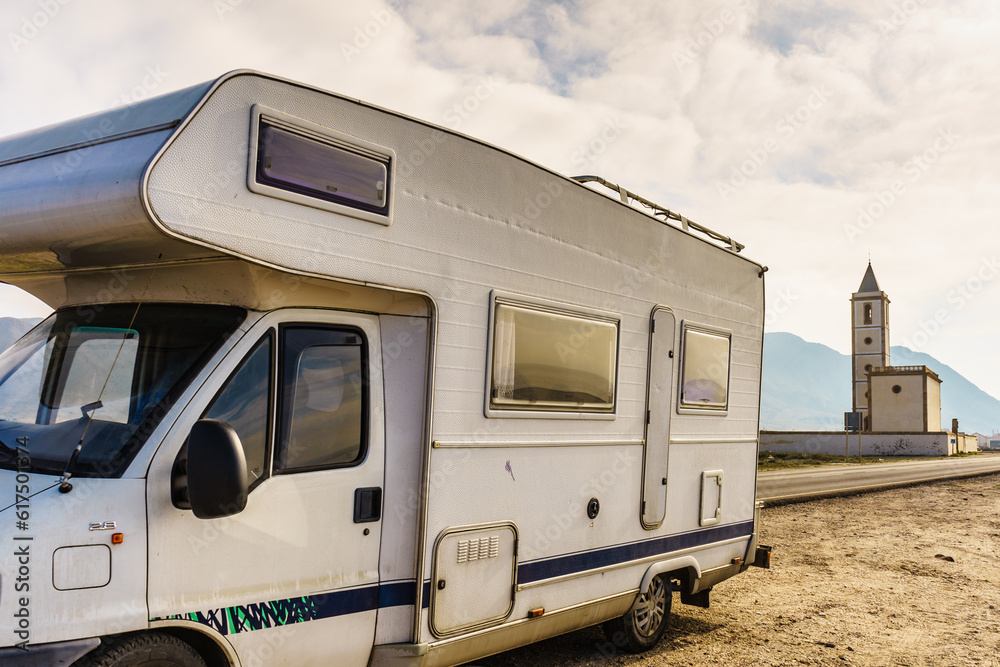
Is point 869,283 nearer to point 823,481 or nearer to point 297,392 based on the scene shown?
point 823,481

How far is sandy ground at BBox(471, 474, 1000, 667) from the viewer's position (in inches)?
248

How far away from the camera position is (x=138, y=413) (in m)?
3.35

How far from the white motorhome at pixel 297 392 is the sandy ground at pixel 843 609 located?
1266 millimetres

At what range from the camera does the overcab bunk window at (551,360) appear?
4715 millimetres

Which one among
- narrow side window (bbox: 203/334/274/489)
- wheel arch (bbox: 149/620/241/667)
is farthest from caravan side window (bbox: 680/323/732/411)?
wheel arch (bbox: 149/620/241/667)

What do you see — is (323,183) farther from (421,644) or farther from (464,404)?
(421,644)

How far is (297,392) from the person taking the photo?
376 centimetres

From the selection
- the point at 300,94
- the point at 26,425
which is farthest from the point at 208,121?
the point at 26,425

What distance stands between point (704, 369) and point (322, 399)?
382cm

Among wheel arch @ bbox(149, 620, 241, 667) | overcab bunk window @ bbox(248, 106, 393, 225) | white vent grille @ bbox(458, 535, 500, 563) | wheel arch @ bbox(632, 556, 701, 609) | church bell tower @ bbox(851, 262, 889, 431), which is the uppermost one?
church bell tower @ bbox(851, 262, 889, 431)

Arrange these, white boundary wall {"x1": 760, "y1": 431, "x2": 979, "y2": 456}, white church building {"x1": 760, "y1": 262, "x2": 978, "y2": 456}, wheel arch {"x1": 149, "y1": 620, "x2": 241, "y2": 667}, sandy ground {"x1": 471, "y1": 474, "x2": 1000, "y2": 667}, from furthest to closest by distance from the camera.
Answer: white church building {"x1": 760, "y1": 262, "x2": 978, "y2": 456} < white boundary wall {"x1": 760, "y1": 431, "x2": 979, "y2": 456} < sandy ground {"x1": 471, "y1": 474, "x2": 1000, "y2": 667} < wheel arch {"x1": 149, "y1": 620, "x2": 241, "y2": 667}

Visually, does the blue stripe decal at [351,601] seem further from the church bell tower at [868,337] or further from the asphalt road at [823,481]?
the church bell tower at [868,337]

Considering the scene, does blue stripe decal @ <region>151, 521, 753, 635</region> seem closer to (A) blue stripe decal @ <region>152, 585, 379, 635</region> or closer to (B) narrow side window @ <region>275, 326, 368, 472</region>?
(A) blue stripe decal @ <region>152, 585, 379, 635</region>

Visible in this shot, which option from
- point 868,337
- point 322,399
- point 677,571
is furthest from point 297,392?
point 868,337
